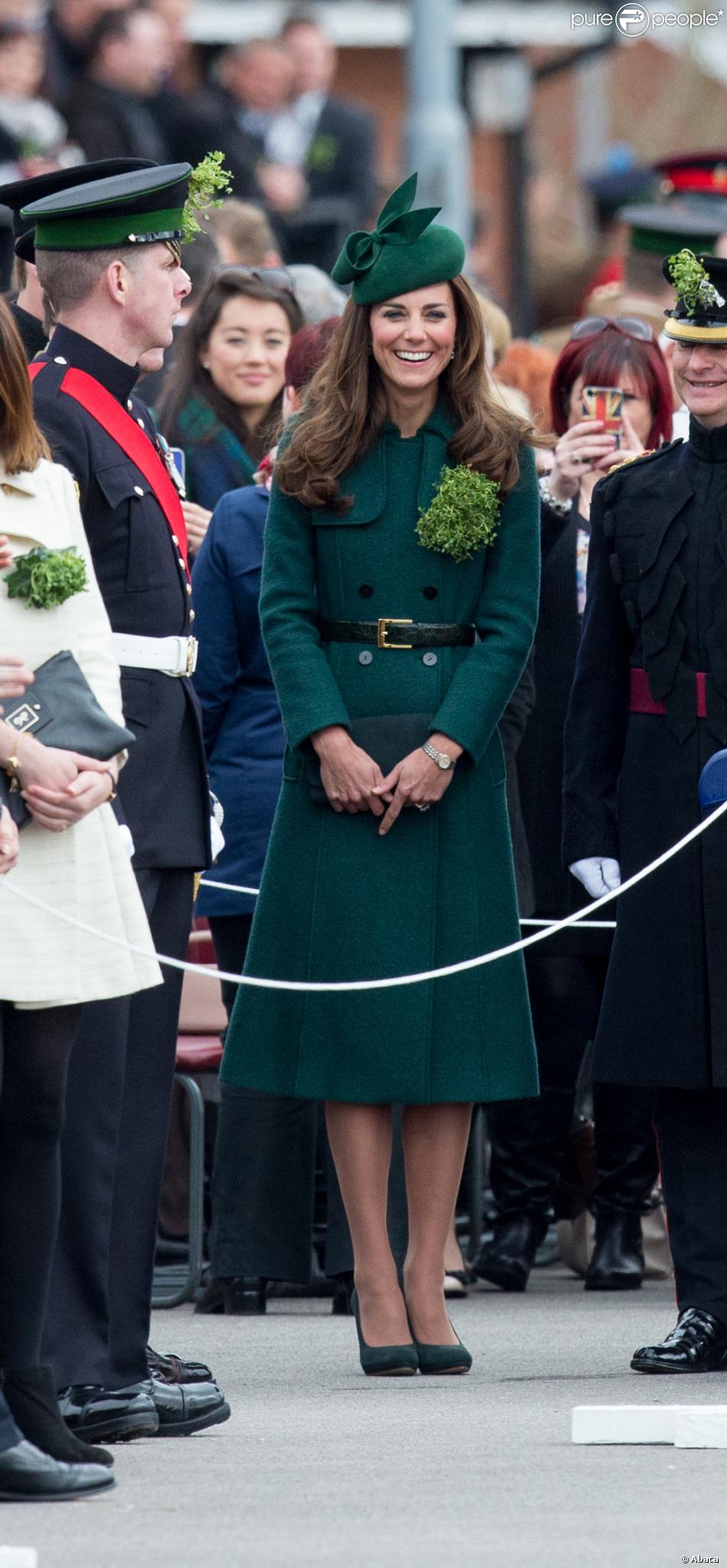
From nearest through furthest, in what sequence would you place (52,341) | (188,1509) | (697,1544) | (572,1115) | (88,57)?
(697,1544), (188,1509), (52,341), (572,1115), (88,57)

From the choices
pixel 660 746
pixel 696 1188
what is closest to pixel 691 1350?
pixel 696 1188

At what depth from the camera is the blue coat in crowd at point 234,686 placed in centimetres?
723

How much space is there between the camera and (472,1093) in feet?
19.9

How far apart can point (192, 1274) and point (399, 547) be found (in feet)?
7.08

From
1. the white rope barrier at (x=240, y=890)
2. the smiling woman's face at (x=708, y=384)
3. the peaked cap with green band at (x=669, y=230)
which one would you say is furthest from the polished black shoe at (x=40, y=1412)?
the peaked cap with green band at (x=669, y=230)

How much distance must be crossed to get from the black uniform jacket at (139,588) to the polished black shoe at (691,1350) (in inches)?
55.1

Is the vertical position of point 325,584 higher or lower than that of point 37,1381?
higher

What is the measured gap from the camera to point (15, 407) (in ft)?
15.7

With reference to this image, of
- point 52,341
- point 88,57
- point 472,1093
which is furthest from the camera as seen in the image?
point 88,57

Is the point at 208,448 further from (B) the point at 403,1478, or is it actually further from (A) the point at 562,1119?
(B) the point at 403,1478

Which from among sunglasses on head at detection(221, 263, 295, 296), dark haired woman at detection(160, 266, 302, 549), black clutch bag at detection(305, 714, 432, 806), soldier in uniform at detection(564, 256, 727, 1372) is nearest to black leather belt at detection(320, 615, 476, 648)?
black clutch bag at detection(305, 714, 432, 806)

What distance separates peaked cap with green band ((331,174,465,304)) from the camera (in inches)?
243

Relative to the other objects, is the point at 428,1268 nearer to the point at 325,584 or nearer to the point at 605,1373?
the point at 605,1373

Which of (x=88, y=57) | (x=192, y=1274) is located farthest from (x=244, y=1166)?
(x=88, y=57)
